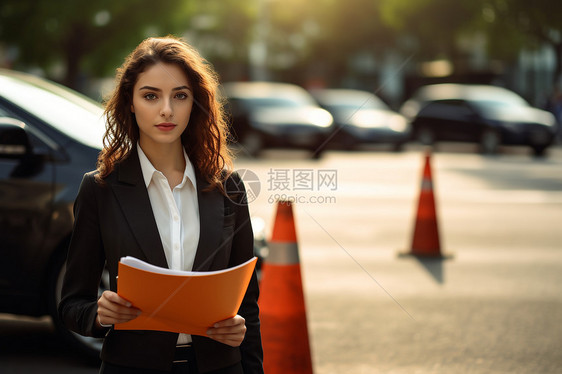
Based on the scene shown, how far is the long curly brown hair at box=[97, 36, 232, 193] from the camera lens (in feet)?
7.63

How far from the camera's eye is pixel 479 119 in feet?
77.5

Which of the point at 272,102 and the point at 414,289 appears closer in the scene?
the point at 414,289

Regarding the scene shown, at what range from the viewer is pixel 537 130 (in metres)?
22.1

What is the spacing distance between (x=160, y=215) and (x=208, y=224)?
0.45 feet

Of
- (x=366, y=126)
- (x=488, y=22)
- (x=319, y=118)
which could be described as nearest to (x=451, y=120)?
(x=366, y=126)

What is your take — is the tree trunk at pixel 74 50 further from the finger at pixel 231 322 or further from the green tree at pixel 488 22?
the finger at pixel 231 322

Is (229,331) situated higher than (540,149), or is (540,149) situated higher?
(540,149)

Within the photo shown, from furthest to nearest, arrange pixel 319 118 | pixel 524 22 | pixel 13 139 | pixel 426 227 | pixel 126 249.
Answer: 1. pixel 524 22
2. pixel 319 118
3. pixel 426 227
4. pixel 13 139
5. pixel 126 249

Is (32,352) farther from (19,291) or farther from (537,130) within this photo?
(537,130)

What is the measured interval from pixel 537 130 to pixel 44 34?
14.3 m

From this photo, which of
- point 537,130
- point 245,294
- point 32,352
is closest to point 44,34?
point 537,130

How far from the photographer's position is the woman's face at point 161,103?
229cm

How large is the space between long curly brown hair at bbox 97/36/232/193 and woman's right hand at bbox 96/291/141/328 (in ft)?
1.15

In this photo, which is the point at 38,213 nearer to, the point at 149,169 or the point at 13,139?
the point at 13,139
